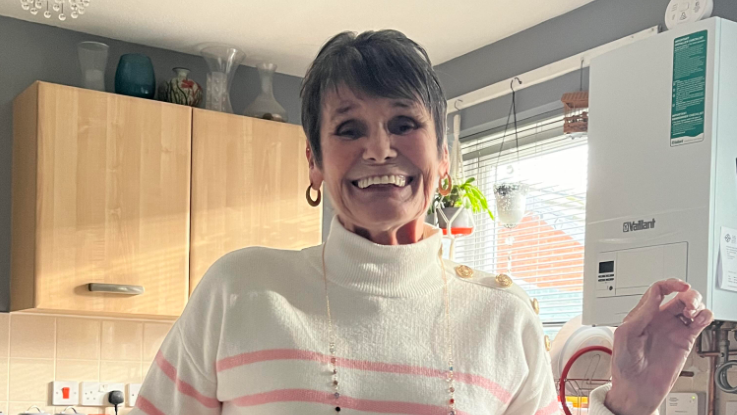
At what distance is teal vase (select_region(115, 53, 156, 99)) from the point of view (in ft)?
11.3

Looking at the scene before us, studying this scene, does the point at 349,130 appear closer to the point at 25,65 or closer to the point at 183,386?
the point at 183,386

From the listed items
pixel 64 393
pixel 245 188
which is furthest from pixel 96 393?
pixel 245 188

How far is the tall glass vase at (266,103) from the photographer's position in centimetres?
377

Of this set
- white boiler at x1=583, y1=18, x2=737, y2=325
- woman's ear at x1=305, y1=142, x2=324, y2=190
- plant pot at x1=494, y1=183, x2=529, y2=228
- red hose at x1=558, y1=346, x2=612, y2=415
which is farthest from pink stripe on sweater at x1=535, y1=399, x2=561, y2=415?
plant pot at x1=494, y1=183, x2=529, y2=228

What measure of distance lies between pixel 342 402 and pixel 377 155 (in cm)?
28

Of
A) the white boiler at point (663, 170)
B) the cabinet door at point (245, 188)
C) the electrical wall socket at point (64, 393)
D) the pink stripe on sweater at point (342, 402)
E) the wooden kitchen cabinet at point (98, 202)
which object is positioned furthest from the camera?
the cabinet door at point (245, 188)

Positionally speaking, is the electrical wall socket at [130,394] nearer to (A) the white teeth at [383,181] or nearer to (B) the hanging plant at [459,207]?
(B) the hanging plant at [459,207]

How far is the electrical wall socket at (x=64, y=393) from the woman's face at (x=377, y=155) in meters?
2.68

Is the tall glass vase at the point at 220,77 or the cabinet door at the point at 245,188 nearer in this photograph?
the cabinet door at the point at 245,188

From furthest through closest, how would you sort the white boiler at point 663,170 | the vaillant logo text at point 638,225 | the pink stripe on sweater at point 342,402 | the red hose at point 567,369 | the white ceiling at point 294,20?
the white ceiling at point 294,20 → the red hose at point 567,369 → the vaillant logo text at point 638,225 → the white boiler at point 663,170 → the pink stripe on sweater at point 342,402

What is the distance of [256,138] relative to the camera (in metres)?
3.64

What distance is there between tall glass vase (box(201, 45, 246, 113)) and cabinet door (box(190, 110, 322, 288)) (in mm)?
139

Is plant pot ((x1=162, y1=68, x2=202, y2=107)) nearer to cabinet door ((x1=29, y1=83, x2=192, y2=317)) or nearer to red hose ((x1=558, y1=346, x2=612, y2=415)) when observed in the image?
cabinet door ((x1=29, y1=83, x2=192, y2=317))

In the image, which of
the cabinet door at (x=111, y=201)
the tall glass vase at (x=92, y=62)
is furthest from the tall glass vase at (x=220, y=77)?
the tall glass vase at (x=92, y=62)
